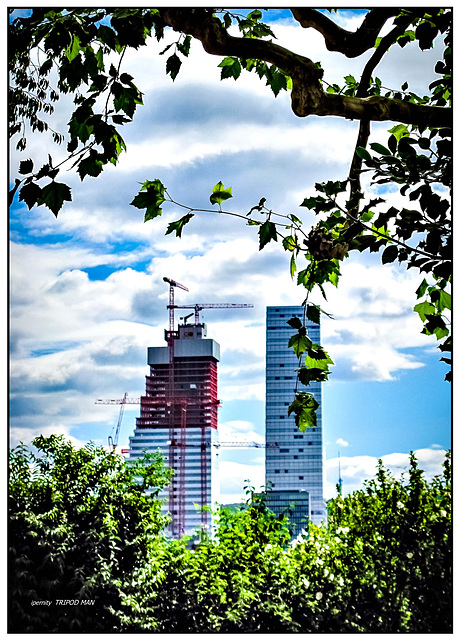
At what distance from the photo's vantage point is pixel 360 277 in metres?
2.73

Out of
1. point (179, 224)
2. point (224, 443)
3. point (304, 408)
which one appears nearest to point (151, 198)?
point (179, 224)

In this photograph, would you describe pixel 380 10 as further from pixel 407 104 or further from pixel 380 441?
pixel 380 441

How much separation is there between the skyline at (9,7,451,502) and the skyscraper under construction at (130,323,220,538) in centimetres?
11

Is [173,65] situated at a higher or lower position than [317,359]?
higher

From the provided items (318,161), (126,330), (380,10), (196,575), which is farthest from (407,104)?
(126,330)

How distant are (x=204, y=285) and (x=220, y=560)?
124 cm

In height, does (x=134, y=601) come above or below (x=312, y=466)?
below

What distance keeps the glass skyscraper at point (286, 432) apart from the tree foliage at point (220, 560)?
13.6 inches

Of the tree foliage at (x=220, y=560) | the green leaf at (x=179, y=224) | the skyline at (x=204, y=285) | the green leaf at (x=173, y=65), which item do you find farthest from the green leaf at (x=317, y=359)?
the tree foliage at (x=220, y=560)

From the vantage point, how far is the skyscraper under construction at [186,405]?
356 centimetres

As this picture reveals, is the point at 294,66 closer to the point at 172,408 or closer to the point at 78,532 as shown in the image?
the point at 78,532

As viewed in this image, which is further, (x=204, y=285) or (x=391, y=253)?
(x=204, y=285)

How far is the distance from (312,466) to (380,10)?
2681 millimetres

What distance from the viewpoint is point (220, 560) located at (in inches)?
105
